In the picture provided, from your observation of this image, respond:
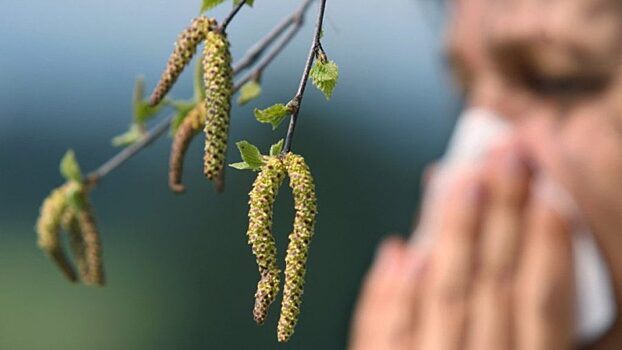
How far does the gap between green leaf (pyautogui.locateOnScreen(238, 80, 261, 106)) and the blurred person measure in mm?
1003

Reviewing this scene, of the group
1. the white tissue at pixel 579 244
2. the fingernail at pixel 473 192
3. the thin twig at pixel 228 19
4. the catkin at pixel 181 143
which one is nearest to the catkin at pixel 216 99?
the thin twig at pixel 228 19

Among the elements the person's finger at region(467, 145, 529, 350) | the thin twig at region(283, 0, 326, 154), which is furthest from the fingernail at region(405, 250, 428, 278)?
the thin twig at region(283, 0, 326, 154)

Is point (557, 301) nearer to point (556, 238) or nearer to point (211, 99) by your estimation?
point (556, 238)

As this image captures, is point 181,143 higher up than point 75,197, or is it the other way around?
point 75,197

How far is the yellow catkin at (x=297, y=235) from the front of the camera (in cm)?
72

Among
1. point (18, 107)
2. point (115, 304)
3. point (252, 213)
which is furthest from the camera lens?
Result: point (115, 304)

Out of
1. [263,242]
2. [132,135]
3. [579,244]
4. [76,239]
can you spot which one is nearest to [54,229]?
[76,239]

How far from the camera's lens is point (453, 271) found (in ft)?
8.19

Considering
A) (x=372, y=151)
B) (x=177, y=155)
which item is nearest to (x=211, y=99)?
(x=177, y=155)

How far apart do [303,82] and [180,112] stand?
16.9 inches

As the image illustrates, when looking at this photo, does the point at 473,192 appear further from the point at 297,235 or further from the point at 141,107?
the point at 297,235

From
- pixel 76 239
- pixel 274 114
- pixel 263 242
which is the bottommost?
pixel 263 242

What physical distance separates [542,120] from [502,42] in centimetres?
22

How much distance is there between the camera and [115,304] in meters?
16.6
